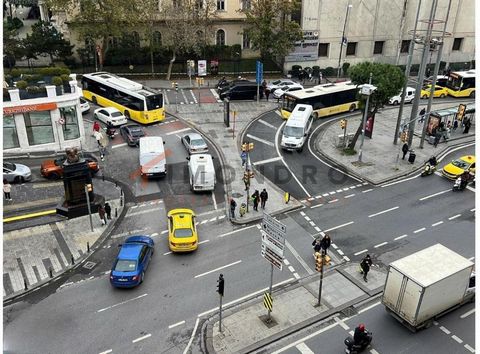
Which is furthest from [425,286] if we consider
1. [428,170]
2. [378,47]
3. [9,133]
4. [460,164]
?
[378,47]

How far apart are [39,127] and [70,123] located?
2447 mm

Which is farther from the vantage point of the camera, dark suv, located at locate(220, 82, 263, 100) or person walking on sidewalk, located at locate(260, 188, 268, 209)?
dark suv, located at locate(220, 82, 263, 100)

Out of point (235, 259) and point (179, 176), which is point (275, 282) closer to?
point (235, 259)

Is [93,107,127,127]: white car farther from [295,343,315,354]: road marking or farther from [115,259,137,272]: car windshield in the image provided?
[295,343,315,354]: road marking

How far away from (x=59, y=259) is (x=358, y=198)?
19755mm

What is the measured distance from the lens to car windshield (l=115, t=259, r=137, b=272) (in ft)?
75.6

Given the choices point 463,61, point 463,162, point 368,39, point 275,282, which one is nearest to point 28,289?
point 275,282

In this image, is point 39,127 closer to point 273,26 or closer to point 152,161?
point 152,161

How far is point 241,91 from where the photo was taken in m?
52.1

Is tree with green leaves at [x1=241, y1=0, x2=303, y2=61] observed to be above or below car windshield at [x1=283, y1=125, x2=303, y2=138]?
above

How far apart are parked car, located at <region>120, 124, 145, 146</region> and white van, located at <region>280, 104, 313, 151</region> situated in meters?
12.3

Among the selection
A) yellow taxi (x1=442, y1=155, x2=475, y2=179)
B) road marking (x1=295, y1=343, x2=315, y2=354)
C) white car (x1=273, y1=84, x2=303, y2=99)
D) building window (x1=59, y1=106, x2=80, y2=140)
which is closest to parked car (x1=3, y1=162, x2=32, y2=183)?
building window (x1=59, y1=106, x2=80, y2=140)

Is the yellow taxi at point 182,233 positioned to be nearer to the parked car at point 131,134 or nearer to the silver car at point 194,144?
the silver car at point 194,144

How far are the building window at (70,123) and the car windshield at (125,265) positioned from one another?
745 inches
